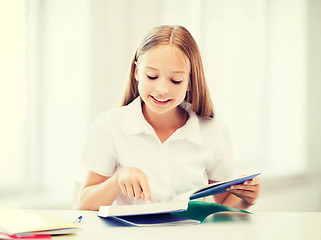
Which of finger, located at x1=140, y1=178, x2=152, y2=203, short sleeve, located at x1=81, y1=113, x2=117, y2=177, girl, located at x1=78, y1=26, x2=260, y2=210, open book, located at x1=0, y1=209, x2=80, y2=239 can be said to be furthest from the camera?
short sleeve, located at x1=81, y1=113, x2=117, y2=177

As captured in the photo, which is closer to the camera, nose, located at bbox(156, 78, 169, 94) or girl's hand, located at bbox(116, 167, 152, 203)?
girl's hand, located at bbox(116, 167, 152, 203)

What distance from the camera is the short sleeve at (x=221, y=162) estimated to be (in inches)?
52.2

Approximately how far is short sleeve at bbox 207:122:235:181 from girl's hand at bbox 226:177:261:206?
23cm

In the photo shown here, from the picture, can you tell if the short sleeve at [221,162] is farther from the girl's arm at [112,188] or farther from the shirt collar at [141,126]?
the girl's arm at [112,188]

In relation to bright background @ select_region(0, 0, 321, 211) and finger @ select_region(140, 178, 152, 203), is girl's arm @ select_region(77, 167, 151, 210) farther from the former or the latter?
bright background @ select_region(0, 0, 321, 211)

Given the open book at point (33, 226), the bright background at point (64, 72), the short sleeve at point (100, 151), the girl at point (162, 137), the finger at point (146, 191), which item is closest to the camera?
the open book at point (33, 226)

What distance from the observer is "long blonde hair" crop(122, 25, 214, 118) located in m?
1.16

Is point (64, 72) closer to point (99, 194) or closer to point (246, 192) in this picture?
point (99, 194)

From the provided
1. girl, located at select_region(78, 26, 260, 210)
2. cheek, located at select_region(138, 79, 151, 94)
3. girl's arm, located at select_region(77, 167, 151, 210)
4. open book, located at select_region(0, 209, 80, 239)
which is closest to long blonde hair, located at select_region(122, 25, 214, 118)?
girl, located at select_region(78, 26, 260, 210)

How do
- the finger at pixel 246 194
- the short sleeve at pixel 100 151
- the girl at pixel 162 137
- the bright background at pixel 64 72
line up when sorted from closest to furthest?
the finger at pixel 246 194 < the girl at pixel 162 137 < the short sleeve at pixel 100 151 < the bright background at pixel 64 72

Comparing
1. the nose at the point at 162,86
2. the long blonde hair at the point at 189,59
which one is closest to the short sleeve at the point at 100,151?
the long blonde hair at the point at 189,59

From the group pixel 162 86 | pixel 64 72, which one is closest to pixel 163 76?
pixel 162 86

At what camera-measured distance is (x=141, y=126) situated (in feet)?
4.17

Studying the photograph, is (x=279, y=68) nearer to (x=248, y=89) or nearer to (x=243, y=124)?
(x=248, y=89)
